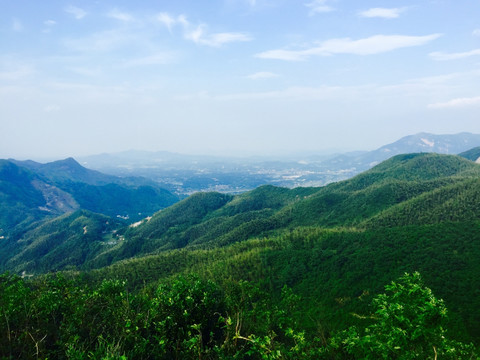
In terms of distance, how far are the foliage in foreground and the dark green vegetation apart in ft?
0.50

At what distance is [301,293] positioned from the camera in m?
78.8

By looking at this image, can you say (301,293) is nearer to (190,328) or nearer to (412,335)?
(190,328)

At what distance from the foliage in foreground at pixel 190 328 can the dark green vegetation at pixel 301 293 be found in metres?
0.15

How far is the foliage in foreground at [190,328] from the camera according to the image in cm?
1750

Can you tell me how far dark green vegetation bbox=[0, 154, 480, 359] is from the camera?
61.9 ft

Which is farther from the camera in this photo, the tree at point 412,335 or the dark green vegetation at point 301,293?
the dark green vegetation at point 301,293

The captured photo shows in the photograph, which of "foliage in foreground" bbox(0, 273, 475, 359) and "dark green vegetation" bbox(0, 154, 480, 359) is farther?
"dark green vegetation" bbox(0, 154, 480, 359)

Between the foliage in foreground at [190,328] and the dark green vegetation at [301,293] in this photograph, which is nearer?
the foliage in foreground at [190,328]

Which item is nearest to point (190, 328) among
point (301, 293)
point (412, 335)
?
point (412, 335)

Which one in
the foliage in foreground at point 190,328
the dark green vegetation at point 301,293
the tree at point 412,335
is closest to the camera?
the tree at point 412,335

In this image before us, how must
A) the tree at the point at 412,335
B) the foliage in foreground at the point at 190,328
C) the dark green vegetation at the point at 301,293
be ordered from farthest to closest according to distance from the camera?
the dark green vegetation at the point at 301,293 < the foliage in foreground at the point at 190,328 < the tree at the point at 412,335

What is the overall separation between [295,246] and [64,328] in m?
96.6

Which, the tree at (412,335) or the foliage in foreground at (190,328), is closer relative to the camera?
the tree at (412,335)

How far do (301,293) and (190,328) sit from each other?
64.1 m
